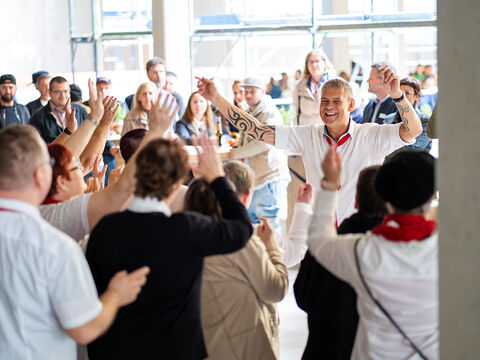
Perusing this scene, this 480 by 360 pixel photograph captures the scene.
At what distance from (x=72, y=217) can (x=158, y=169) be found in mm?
594

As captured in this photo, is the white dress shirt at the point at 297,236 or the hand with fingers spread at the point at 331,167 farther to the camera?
the white dress shirt at the point at 297,236

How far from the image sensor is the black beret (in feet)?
6.66

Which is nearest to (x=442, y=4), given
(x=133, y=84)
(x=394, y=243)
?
(x=394, y=243)

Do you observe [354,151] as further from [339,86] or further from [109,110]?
[109,110]

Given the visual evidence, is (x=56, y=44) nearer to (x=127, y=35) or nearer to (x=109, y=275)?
(x=127, y=35)

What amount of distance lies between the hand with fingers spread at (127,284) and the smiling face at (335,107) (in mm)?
2015

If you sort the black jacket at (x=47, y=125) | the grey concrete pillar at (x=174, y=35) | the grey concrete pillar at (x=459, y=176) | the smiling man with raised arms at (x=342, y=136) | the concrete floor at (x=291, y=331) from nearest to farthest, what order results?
the grey concrete pillar at (x=459, y=176), the smiling man with raised arms at (x=342, y=136), the concrete floor at (x=291, y=331), the black jacket at (x=47, y=125), the grey concrete pillar at (x=174, y=35)

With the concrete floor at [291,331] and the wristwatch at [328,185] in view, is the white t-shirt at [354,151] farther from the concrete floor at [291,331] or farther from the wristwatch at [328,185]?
the wristwatch at [328,185]

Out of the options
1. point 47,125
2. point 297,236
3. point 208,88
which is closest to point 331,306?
point 297,236

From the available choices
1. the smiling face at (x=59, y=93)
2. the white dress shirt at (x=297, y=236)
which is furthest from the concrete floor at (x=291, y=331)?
the smiling face at (x=59, y=93)

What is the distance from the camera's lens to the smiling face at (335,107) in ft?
12.5

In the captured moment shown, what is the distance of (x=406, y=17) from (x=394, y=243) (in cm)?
775

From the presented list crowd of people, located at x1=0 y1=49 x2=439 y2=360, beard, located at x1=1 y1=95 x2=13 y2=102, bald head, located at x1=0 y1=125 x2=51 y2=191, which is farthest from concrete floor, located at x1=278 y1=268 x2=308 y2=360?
beard, located at x1=1 y1=95 x2=13 y2=102

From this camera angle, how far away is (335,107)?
3.83m
